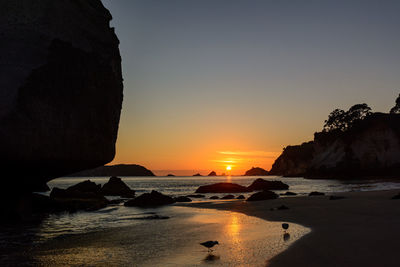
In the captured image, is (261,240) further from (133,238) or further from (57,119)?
(57,119)

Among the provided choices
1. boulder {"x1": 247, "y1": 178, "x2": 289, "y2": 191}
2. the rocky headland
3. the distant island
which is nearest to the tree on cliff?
the distant island

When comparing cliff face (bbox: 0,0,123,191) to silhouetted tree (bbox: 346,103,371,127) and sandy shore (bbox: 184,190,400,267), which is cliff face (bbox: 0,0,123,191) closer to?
sandy shore (bbox: 184,190,400,267)

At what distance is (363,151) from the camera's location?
85375 mm

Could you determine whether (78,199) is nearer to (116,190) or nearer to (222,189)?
(116,190)

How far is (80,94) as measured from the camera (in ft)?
63.0

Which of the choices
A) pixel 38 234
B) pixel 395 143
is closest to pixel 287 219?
pixel 38 234


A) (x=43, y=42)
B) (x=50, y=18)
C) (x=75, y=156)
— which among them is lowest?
(x=75, y=156)

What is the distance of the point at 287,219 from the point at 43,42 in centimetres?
1575

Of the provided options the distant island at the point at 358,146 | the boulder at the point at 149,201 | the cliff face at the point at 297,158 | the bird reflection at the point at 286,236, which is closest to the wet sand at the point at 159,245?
the bird reflection at the point at 286,236

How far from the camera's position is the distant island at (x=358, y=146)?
262 feet

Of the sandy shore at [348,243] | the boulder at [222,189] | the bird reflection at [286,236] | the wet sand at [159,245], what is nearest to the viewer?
→ the sandy shore at [348,243]

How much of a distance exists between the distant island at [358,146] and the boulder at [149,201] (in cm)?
6441

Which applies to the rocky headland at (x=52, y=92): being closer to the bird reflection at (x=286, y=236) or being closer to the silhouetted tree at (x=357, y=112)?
the bird reflection at (x=286, y=236)

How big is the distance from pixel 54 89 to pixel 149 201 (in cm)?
1400
